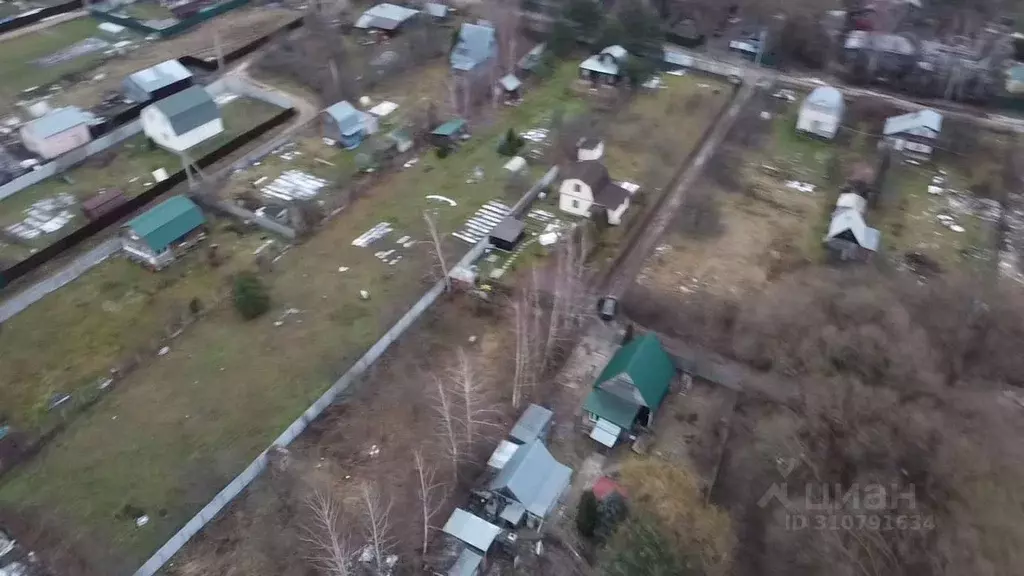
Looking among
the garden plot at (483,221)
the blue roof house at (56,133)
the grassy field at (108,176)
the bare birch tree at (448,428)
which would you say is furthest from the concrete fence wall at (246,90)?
the bare birch tree at (448,428)

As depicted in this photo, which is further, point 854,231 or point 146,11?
point 146,11

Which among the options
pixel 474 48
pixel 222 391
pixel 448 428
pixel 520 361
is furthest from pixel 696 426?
pixel 474 48

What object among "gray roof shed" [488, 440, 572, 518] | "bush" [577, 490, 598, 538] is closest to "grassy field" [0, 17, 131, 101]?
"gray roof shed" [488, 440, 572, 518]

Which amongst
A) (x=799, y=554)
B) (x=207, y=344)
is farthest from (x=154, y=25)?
(x=799, y=554)

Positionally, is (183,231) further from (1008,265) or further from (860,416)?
(1008,265)

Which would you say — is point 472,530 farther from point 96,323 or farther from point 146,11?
point 146,11

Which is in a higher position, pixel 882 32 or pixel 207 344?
pixel 882 32

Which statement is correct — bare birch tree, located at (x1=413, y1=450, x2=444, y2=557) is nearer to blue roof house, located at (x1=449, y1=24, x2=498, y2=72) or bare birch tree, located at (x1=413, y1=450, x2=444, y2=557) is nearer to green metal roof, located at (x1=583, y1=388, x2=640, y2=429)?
green metal roof, located at (x1=583, y1=388, x2=640, y2=429)
